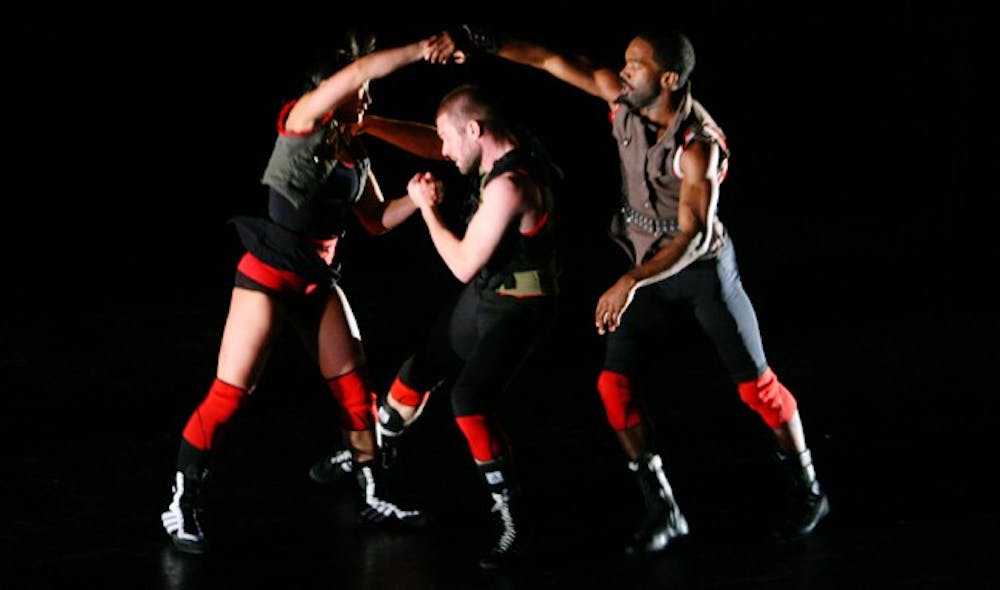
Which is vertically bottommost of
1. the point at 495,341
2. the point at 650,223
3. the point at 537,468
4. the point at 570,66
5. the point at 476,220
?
the point at 537,468

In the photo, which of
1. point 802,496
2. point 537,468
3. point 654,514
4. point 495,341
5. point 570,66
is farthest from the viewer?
point 537,468

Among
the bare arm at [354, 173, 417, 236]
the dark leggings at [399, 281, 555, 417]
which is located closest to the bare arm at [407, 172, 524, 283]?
the dark leggings at [399, 281, 555, 417]

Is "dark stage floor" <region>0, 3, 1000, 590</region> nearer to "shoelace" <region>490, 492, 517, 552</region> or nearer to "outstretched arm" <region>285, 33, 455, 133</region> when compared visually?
"shoelace" <region>490, 492, 517, 552</region>

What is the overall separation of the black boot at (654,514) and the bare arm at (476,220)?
2.53 feet

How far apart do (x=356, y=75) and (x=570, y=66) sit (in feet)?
2.50

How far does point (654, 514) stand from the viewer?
5.06 m

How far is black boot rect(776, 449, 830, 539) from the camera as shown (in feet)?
17.0

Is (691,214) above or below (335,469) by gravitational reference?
above

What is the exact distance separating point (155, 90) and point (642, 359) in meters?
5.59

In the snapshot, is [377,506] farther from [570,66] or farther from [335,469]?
[570,66]

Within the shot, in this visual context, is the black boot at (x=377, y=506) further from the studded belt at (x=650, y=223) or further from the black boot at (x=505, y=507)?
the studded belt at (x=650, y=223)

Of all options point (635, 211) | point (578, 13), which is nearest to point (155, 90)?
point (578, 13)

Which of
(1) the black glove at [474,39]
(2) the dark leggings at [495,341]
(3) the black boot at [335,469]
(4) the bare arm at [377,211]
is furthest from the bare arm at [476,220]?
(3) the black boot at [335,469]

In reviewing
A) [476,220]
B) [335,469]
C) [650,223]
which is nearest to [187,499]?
[335,469]
